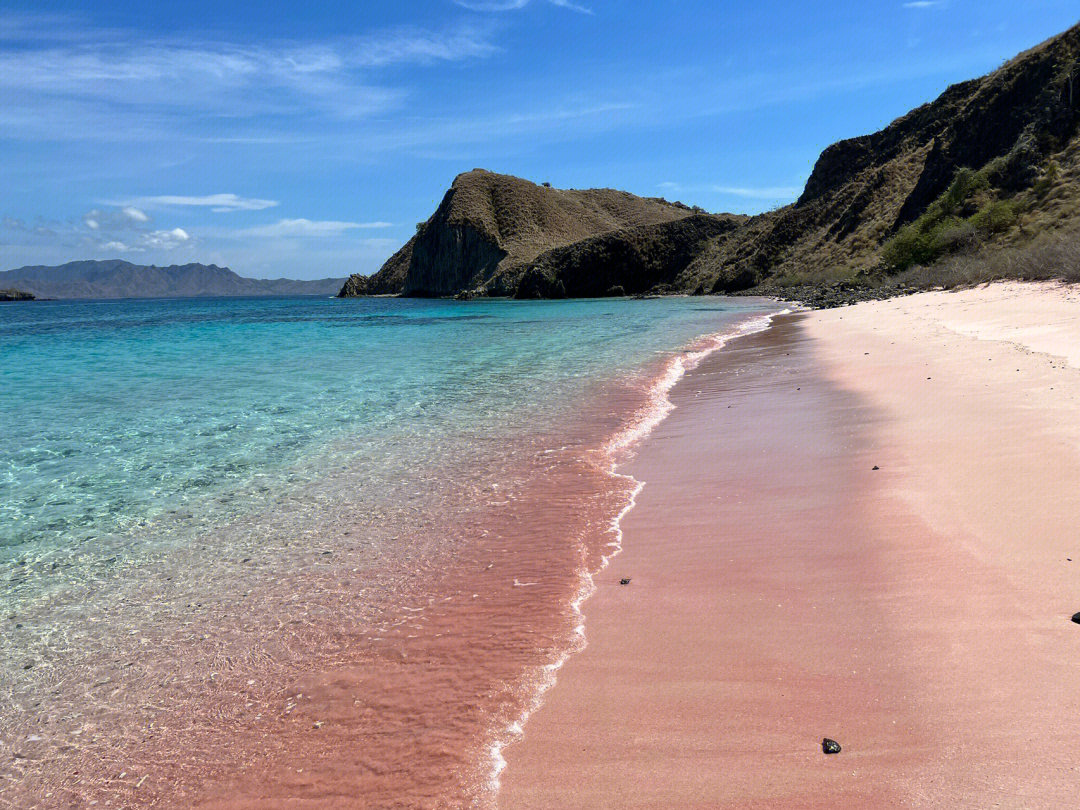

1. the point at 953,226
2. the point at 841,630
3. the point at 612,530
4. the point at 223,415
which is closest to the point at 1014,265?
the point at 953,226

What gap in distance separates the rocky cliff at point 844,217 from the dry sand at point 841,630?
34.2 metres

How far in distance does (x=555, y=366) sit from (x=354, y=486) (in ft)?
36.1

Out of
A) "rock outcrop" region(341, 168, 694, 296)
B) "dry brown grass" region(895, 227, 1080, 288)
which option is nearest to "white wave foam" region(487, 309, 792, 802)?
"dry brown grass" region(895, 227, 1080, 288)

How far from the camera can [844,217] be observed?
67.9m

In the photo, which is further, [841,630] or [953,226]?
[953,226]

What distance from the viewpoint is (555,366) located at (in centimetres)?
1827

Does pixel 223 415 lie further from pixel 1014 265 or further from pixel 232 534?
pixel 1014 265

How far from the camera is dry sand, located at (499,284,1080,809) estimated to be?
8.99ft

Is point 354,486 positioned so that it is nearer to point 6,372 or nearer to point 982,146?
point 6,372

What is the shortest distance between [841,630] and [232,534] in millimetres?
5101

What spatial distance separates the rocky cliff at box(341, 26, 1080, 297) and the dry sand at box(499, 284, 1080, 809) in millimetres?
34229

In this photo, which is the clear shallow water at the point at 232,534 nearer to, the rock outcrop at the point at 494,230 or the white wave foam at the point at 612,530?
the white wave foam at the point at 612,530

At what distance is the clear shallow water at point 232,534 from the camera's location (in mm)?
3838

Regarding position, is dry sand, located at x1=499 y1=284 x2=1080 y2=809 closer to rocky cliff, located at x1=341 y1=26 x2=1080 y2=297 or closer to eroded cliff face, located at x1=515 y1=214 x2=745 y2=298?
rocky cliff, located at x1=341 y1=26 x2=1080 y2=297
